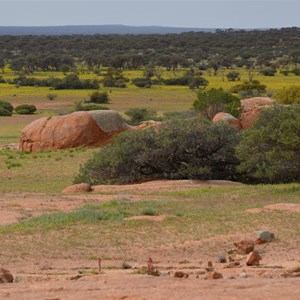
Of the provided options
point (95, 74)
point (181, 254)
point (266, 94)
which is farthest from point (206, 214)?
point (95, 74)

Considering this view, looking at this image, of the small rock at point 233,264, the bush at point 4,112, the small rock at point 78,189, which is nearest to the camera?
the small rock at point 233,264

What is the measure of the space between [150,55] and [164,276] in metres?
101

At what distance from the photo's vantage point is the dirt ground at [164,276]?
7566 millimetres

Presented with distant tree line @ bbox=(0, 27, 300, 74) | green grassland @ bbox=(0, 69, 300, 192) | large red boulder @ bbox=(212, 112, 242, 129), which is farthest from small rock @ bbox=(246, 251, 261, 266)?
distant tree line @ bbox=(0, 27, 300, 74)

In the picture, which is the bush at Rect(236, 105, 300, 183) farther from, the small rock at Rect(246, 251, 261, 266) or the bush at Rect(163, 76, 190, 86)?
the bush at Rect(163, 76, 190, 86)

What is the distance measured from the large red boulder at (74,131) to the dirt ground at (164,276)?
1739 centimetres

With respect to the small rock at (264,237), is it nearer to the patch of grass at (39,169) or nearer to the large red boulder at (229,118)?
the patch of grass at (39,169)

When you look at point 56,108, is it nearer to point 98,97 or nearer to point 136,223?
point 98,97

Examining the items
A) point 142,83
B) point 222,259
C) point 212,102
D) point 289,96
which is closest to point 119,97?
point 142,83

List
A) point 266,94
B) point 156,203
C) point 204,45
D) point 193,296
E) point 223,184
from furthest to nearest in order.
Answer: point 204,45 → point 266,94 → point 223,184 → point 156,203 → point 193,296

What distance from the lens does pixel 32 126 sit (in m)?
35.5

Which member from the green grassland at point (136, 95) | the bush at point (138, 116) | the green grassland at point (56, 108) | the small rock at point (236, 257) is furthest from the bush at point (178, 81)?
the small rock at point (236, 257)

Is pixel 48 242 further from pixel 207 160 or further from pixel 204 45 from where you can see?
pixel 204 45

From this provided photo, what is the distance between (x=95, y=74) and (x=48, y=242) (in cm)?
7164
